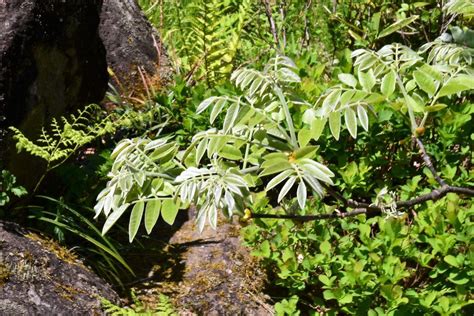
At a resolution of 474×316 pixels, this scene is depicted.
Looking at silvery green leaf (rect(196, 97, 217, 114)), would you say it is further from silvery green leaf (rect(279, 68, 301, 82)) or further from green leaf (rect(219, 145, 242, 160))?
silvery green leaf (rect(279, 68, 301, 82))

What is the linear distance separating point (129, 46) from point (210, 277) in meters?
2.93

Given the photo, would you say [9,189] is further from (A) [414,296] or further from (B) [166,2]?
(B) [166,2]

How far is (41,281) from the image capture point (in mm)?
3359

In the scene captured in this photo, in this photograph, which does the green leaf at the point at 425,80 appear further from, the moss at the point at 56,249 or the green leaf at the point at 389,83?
the moss at the point at 56,249

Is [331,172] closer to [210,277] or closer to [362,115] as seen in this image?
[362,115]

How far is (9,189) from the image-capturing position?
361 cm

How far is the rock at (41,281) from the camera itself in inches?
127

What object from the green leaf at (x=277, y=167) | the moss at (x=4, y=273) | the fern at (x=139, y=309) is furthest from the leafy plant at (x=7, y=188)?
the green leaf at (x=277, y=167)

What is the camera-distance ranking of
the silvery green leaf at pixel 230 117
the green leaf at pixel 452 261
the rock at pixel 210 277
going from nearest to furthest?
the silvery green leaf at pixel 230 117
the green leaf at pixel 452 261
the rock at pixel 210 277

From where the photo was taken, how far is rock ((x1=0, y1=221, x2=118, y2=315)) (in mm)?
3234

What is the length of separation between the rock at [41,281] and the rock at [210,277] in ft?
1.10

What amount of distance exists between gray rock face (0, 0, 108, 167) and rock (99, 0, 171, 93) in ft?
6.19

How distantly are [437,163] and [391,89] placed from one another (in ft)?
4.87

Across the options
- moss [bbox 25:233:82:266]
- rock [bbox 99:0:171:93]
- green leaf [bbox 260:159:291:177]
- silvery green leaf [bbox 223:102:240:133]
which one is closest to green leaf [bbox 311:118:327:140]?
green leaf [bbox 260:159:291:177]
